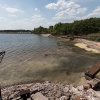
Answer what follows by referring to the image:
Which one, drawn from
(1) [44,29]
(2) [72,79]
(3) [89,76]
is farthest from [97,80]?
(1) [44,29]

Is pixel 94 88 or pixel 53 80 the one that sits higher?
pixel 94 88

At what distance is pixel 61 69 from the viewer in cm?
2309

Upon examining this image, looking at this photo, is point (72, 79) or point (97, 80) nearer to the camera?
point (97, 80)

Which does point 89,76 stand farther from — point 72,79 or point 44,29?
point 44,29

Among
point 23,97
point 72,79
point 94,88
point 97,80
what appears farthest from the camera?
point 72,79

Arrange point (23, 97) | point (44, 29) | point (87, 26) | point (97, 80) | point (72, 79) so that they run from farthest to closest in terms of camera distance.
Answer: point (44, 29)
point (87, 26)
point (72, 79)
point (97, 80)
point (23, 97)

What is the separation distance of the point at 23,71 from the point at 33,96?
11285 mm

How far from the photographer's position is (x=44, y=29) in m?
155

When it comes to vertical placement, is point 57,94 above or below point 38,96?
below

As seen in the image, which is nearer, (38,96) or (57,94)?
(38,96)

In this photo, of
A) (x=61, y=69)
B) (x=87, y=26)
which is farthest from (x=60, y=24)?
(x=61, y=69)

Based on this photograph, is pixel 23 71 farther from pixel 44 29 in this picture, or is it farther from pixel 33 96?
pixel 44 29

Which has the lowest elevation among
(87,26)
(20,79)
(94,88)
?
(20,79)

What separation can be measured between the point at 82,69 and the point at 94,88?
32.1ft
